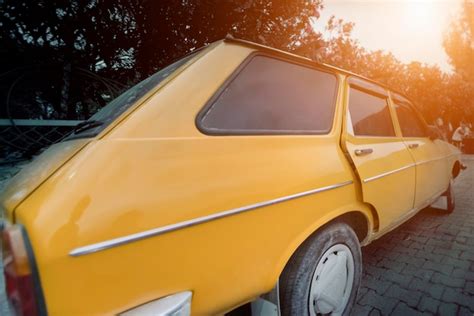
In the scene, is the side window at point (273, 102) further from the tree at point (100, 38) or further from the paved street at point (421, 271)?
the tree at point (100, 38)

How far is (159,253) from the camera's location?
892 millimetres

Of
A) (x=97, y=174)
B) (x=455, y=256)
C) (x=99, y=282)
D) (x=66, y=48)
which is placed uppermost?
(x=66, y=48)

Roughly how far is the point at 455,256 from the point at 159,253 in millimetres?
3350

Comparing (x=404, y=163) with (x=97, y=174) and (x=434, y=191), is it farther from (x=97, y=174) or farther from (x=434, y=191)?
(x=97, y=174)

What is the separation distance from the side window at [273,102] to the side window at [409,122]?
4.62 feet

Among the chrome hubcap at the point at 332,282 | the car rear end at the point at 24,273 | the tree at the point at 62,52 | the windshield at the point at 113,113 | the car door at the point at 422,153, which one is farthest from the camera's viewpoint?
the tree at the point at 62,52

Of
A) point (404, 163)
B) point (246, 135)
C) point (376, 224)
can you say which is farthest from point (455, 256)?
point (246, 135)

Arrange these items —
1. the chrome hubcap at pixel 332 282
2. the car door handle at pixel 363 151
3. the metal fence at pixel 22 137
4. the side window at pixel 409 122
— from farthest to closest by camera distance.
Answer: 1. the metal fence at pixel 22 137
2. the side window at pixel 409 122
3. the car door handle at pixel 363 151
4. the chrome hubcap at pixel 332 282

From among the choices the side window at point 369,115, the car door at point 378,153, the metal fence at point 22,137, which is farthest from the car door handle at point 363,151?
the metal fence at point 22,137

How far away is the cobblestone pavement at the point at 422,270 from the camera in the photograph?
197 cm

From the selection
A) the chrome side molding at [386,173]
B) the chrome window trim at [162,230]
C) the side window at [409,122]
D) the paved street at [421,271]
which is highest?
the side window at [409,122]

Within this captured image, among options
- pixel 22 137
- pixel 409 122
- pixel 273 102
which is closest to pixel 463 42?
pixel 409 122

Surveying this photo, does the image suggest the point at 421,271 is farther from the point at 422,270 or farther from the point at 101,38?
the point at 101,38

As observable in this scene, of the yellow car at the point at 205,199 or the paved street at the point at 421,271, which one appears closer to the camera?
the yellow car at the point at 205,199
